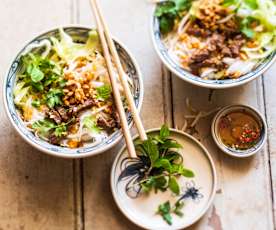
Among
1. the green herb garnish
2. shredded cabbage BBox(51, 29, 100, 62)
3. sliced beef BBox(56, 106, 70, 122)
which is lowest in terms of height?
the green herb garnish

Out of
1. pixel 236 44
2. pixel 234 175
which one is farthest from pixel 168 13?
pixel 234 175

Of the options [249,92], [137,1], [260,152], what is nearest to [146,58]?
[137,1]

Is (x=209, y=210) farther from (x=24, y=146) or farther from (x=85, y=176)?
(x=24, y=146)

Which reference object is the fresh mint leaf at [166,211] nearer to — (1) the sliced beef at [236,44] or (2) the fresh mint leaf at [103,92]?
(2) the fresh mint leaf at [103,92]

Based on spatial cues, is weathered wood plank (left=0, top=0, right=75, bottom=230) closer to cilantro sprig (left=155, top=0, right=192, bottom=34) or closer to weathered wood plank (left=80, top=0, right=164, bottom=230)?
weathered wood plank (left=80, top=0, right=164, bottom=230)

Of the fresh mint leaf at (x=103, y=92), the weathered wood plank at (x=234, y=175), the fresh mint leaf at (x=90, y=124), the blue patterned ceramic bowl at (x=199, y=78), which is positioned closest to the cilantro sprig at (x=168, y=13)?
the blue patterned ceramic bowl at (x=199, y=78)

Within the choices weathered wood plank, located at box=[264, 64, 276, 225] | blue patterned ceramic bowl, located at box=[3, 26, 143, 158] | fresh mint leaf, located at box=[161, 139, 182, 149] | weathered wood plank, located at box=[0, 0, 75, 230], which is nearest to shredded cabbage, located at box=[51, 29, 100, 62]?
blue patterned ceramic bowl, located at box=[3, 26, 143, 158]

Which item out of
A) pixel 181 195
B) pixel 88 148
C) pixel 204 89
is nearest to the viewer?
pixel 88 148
